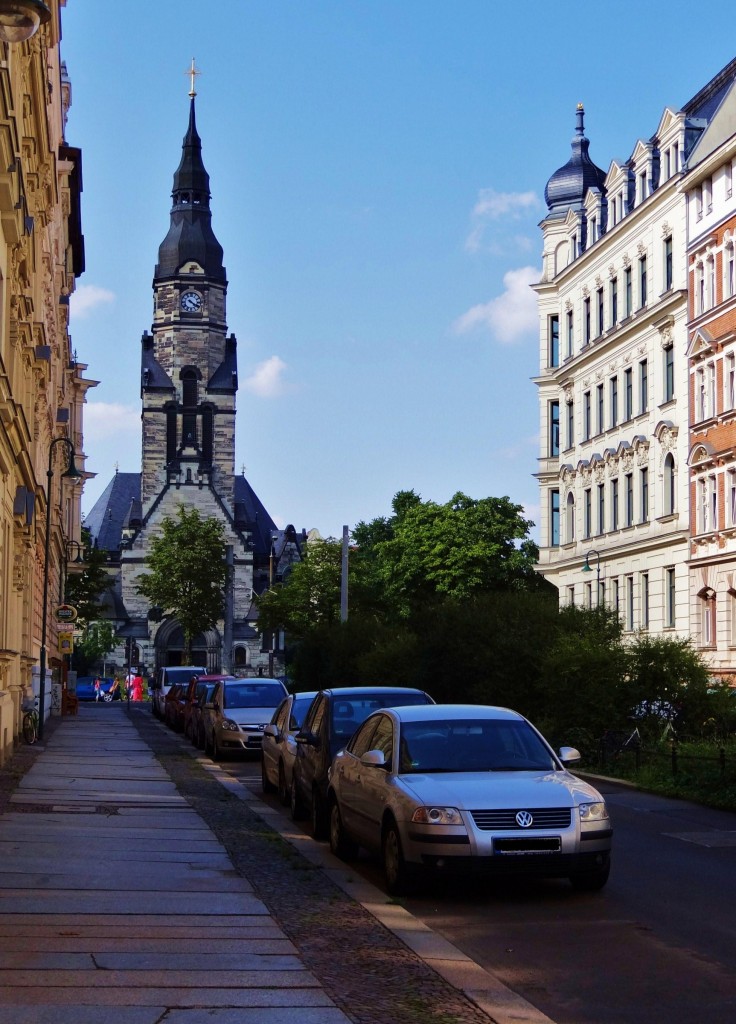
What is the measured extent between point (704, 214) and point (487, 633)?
20.5 meters

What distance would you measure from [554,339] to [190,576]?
3451 centimetres

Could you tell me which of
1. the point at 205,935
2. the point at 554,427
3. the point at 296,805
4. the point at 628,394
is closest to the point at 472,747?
the point at 205,935

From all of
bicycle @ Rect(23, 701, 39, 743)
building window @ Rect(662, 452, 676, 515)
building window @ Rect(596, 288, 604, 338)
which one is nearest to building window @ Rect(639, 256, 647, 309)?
building window @ Rect(596, 288, 604, 338)

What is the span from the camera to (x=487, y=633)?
32438 millimetres

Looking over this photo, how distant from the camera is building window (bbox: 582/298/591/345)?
58812mm

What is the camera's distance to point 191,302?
12394cm

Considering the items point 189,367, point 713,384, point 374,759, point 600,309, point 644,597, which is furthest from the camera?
point 189,367

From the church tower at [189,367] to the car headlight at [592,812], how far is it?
111m

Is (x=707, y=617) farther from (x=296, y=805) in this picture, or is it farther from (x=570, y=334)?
(x=296, y=805)

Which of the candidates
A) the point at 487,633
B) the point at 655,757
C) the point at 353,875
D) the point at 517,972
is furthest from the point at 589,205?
the point at 517,972

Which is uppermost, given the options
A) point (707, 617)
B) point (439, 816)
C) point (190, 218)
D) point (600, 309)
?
point (190, 218)

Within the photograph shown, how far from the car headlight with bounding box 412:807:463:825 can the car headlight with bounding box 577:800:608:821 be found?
0.95 metres

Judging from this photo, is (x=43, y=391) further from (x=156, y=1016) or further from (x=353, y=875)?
(x=156, y=1016)

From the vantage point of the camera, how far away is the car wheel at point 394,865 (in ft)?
38.6
